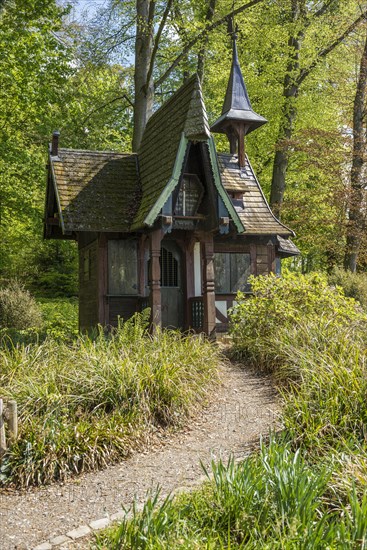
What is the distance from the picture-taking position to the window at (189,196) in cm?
1274

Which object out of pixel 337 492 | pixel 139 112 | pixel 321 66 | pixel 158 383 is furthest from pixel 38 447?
pixel 321 66

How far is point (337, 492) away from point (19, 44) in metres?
17.5

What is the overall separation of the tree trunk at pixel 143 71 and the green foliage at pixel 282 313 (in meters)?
8.17

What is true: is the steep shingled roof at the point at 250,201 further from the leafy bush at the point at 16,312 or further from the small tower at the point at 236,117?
the leafy bush at the point at 16,312

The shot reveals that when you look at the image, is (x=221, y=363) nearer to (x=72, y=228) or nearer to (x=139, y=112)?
(x=72, y=228)

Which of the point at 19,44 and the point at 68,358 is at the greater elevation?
the point at 19,44

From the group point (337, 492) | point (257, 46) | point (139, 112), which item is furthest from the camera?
point (257, 46)

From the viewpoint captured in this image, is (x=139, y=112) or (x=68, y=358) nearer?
(x=68, y=358)

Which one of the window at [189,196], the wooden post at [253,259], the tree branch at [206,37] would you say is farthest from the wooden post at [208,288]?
the tree branch at [206,37]

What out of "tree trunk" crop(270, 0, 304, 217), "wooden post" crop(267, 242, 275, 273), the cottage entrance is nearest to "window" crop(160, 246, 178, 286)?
the cottage entrance

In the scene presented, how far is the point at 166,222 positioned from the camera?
38.8 ft

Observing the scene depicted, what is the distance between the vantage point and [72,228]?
41.7 ft

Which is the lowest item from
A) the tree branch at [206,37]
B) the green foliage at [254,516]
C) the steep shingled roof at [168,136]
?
the green foliage at [254,516]

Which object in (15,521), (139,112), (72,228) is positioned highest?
(139,112)
